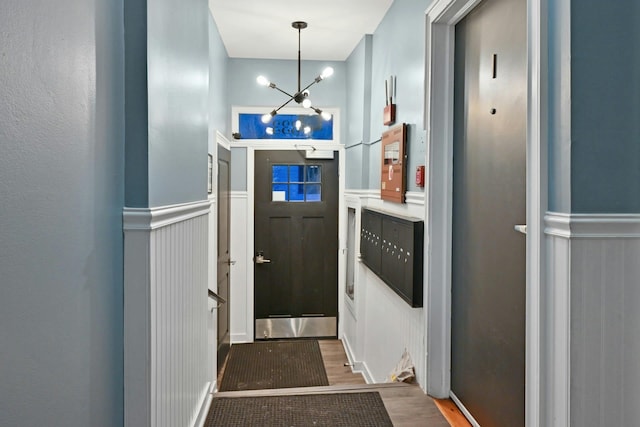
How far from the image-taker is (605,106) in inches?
54.0

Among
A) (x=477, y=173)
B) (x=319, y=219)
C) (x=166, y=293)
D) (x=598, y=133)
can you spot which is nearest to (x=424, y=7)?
(x=477, y=173)

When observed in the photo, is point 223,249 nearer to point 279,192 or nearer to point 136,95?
point 279,192

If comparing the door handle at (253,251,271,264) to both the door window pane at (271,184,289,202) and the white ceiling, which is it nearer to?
the door window pane at (271,184,289,202)

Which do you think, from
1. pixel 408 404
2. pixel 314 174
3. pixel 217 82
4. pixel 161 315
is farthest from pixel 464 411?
pixel 314 174

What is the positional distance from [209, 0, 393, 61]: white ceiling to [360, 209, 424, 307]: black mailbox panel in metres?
1.46

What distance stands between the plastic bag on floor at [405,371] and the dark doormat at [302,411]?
248 millimetres

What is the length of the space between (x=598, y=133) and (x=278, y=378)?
3.42 metres

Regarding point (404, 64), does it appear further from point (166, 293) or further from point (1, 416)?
point (1, 416)

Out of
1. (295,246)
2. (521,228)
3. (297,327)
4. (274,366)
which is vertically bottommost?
(274,366)

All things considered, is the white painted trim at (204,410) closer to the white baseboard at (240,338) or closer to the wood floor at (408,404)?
the wood floor at (408,404)

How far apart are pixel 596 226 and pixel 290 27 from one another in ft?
10.5

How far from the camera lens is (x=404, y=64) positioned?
3.03 m

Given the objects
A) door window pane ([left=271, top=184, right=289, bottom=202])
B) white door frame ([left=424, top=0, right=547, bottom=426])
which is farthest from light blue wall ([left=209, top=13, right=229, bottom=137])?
white door frame ([left=424, top=0, right=547, bottom=426])

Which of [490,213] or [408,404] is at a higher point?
[490,213]
